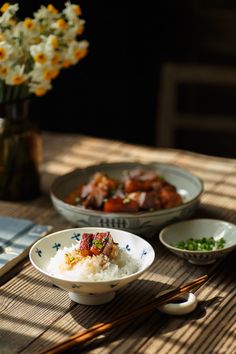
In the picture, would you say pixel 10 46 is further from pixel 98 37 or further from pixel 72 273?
pixel 98 37

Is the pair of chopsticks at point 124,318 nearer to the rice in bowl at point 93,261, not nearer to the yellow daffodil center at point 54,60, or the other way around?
the rice in bowl at point 93,261

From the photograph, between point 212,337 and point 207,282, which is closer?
point 212,337

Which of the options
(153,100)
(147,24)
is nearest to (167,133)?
(153,100)

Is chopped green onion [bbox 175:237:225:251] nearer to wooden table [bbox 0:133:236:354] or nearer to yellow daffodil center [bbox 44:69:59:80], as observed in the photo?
wooden table [bbox 0:133:236:354]

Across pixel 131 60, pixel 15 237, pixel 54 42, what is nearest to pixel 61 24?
pixel 54 42

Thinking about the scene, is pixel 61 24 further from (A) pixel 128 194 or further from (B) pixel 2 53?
(A) pixel 128 194

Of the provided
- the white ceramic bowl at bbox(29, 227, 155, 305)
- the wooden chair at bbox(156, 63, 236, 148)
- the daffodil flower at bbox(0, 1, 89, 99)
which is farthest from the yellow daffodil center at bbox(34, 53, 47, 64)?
the wooden chair at bbox(156, 63, 236, 148)

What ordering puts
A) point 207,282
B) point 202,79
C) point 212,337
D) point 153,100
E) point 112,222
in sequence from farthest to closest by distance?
1. point 153,100
2. point 202,79
3. point 112,222
4. point 207,282
5. point 212,337
